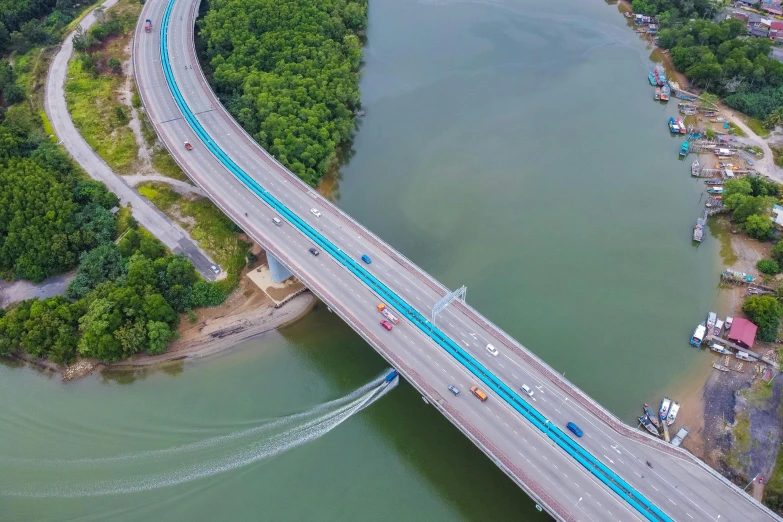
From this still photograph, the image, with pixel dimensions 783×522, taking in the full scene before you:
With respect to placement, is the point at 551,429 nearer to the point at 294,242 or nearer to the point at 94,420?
the point at 294,242

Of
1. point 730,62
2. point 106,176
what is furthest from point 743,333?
point 106,176

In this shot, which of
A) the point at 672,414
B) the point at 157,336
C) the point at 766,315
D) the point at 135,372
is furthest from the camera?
the point at 135,372

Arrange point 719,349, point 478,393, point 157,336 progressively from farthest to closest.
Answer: point 157,336
point 719,349
point 478,393

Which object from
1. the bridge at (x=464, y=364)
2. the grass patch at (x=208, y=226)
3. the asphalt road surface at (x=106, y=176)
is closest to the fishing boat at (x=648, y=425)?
the bridge at (x=464, y=364)

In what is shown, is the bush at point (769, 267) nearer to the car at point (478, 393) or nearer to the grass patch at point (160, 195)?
the car at point (478, 393)

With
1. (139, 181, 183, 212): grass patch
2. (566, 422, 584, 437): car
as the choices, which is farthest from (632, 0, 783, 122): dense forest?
(139, 181, 183, 212): grass patch

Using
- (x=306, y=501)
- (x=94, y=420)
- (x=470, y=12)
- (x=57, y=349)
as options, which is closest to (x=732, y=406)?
(x=306, y=501)

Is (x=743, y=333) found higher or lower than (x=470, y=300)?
higher

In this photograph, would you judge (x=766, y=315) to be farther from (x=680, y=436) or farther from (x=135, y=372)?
(x=135, y=372)
